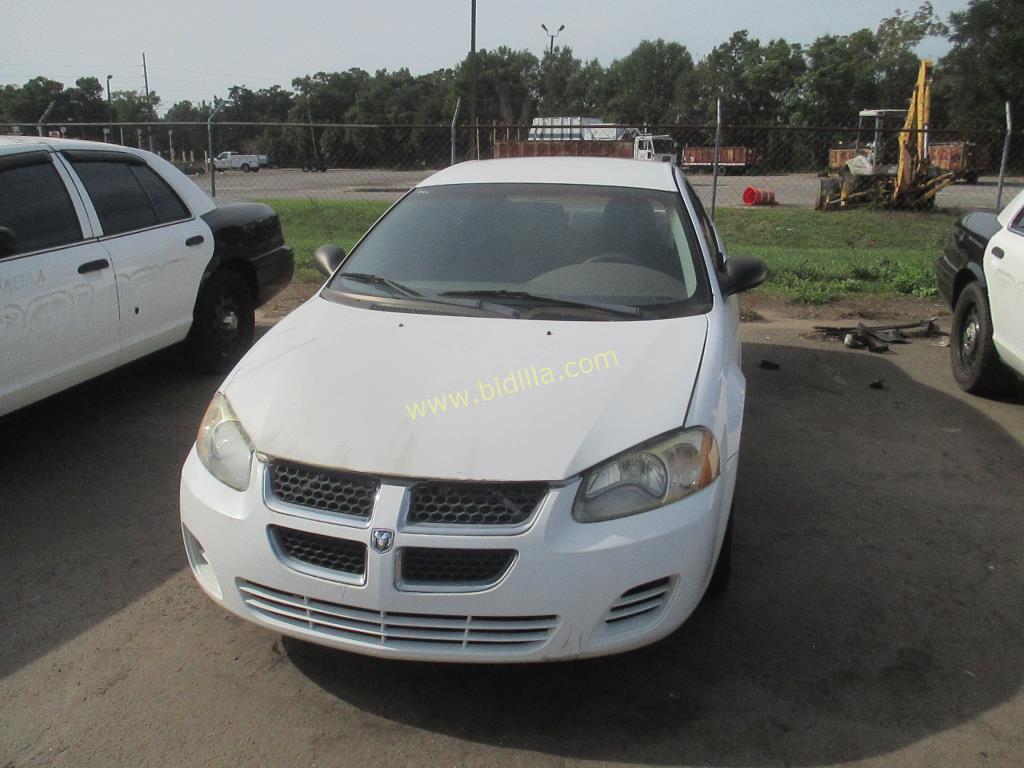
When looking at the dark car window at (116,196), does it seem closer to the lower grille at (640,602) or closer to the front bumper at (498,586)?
the front bumper at (498,586)

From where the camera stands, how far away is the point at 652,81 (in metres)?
100

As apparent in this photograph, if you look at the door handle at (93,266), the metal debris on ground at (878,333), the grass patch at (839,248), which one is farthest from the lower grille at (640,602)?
the grass patch at (839,248)

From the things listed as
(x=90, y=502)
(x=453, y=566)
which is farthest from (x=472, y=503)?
(x=90, y=502)

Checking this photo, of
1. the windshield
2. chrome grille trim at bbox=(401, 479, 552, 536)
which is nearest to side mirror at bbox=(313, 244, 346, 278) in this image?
the windshield

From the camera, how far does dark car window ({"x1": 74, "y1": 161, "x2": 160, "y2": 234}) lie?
5254 millimetres

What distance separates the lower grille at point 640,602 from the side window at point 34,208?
353 cm

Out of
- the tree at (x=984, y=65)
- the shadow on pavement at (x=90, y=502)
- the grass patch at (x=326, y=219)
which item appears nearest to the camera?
the shadow on pavement at (x=90, y=502)

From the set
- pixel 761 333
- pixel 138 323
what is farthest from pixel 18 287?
pixel 761 333

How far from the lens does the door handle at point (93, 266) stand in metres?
4.90

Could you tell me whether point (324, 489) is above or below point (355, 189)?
below

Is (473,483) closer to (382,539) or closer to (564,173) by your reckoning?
(382,539)

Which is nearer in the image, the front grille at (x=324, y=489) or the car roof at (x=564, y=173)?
the front grille at (x=324, y=489)

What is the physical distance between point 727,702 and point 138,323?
409 cm

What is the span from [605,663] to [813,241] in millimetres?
14401
